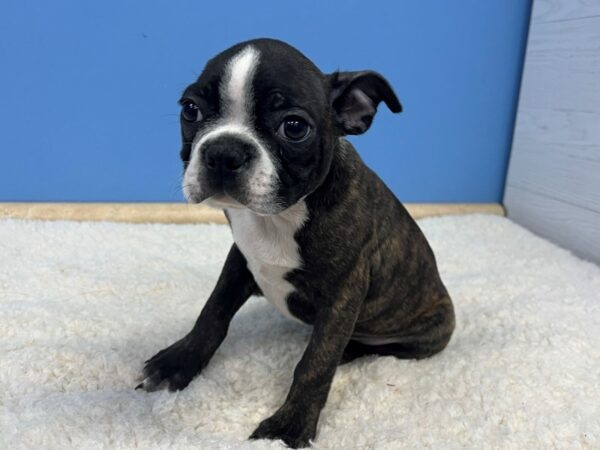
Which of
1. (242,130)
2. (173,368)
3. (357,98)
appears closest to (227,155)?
(242,130)

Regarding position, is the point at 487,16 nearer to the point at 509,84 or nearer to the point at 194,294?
the point at 509,84

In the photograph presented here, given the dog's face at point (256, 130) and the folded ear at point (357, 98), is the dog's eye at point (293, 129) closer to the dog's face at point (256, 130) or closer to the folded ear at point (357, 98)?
the dog's face at point (256, 130)

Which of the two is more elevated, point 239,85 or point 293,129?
point 239,85

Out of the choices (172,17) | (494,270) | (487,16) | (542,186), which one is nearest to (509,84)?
(487,16)

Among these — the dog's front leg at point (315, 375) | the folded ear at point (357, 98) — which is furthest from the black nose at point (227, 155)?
the dog's front leg at point (315, 375)

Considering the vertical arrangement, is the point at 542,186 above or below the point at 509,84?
below

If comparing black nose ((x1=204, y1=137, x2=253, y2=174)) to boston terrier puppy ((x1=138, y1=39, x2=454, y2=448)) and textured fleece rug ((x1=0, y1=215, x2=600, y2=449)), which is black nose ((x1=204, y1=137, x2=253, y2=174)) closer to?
boston terrier puppy ((x1=138, y1=39, x2=454, y2=448))

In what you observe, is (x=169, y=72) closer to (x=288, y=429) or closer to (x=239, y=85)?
(x=239, y=85)
